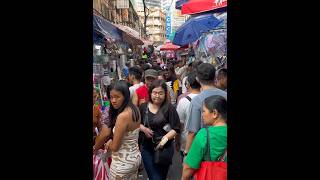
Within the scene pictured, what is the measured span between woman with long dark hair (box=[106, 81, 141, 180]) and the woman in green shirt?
34.1 inches

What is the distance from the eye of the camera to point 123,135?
334cm

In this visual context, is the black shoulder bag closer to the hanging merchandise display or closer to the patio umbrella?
the hanging merchandise display

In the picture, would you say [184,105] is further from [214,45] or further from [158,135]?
[214,45]

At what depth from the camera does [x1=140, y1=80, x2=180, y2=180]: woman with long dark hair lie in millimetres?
3977

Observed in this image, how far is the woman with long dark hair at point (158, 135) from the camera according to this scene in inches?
157

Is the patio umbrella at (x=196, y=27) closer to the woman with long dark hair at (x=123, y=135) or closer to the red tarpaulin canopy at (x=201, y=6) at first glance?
the red tarpaulin canopy at (x=201, y=6)

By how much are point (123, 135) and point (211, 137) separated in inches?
41.3

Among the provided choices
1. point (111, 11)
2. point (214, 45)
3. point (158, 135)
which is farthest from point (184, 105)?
point (111, 11)

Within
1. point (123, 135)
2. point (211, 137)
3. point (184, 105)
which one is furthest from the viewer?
point (184, 105)

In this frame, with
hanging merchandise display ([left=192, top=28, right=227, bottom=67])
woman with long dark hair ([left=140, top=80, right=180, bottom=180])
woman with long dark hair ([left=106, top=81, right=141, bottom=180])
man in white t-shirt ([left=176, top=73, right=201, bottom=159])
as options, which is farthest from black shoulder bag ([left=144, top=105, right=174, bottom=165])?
hanging merchandise display ([left=192, top=28, right=227, bottom=67])

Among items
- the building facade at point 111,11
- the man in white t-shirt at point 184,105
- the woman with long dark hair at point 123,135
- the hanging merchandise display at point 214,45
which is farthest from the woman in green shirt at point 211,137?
the hanging merchandise display at point 214,45
